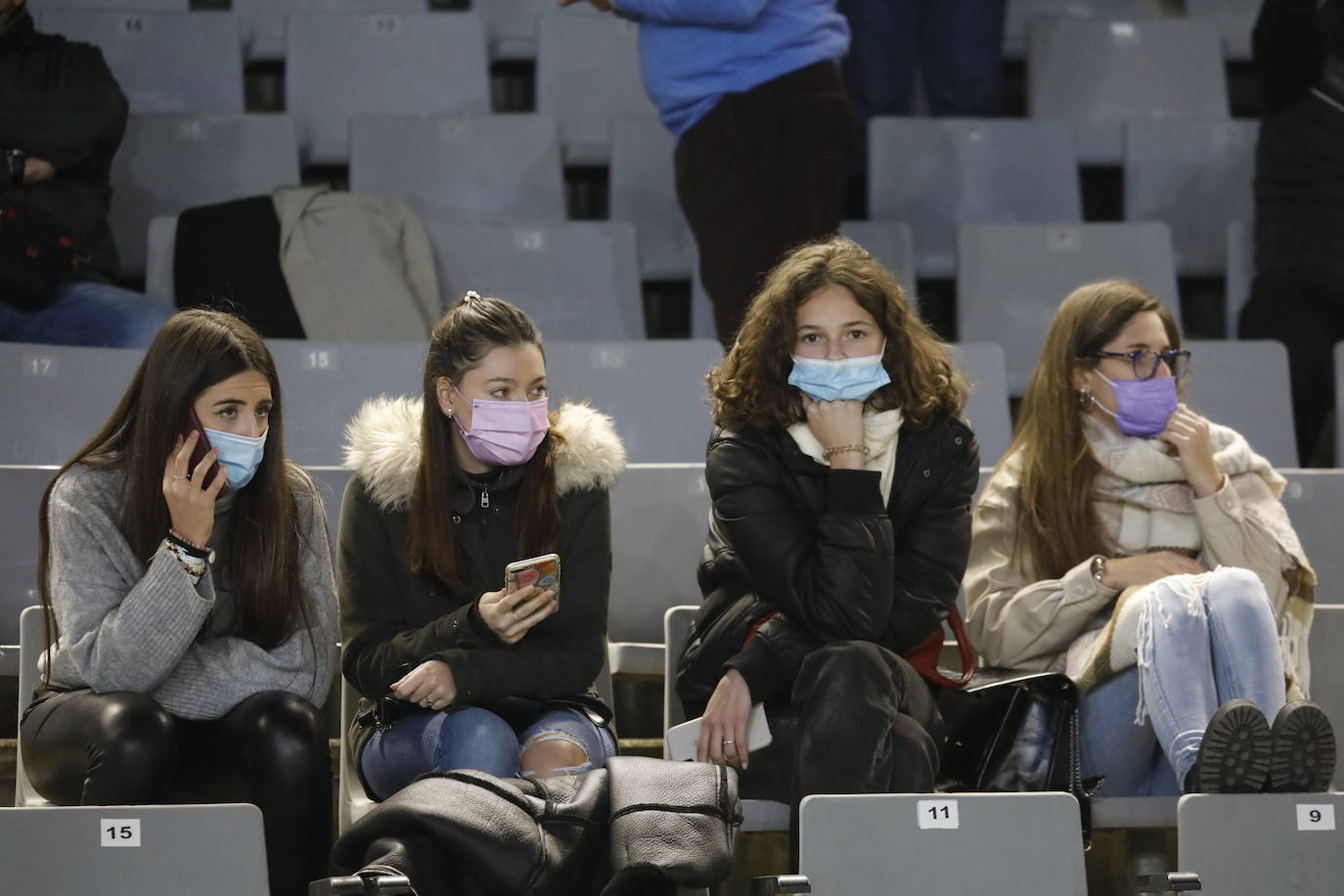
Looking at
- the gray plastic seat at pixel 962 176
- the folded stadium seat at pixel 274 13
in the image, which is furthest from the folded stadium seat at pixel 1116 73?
the folded stadium seat at pixel 274 13

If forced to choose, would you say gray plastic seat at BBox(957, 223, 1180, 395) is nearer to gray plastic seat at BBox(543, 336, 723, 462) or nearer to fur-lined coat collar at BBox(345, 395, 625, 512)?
gray plastic seat at BBox(543, 336, 723, 462)

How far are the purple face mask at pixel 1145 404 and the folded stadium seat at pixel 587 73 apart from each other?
2.20m

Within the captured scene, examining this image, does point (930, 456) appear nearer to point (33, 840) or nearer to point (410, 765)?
point (410, 765)

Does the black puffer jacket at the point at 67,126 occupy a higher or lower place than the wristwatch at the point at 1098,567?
higher

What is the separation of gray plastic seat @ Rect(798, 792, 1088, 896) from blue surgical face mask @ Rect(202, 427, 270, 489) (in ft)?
3.17

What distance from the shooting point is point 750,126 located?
370 cm

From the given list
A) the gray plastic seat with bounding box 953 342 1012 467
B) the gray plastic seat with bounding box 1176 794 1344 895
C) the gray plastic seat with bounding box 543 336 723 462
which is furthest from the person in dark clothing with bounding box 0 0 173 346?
the gray plastic seat with bounding box 1176 794 1344 895

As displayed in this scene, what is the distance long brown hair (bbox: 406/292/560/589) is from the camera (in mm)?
2672

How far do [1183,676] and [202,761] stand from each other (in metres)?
1.39

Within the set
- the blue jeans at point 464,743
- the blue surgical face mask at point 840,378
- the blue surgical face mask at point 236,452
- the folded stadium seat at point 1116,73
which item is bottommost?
the blue jeans at point 464,743

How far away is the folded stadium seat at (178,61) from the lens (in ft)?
15.8

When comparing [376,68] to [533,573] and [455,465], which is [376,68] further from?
[533,573]

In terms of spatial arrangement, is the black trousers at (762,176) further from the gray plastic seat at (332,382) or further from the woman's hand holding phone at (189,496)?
the woman's hand holding phone at (189,496)

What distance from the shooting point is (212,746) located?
2498mm
